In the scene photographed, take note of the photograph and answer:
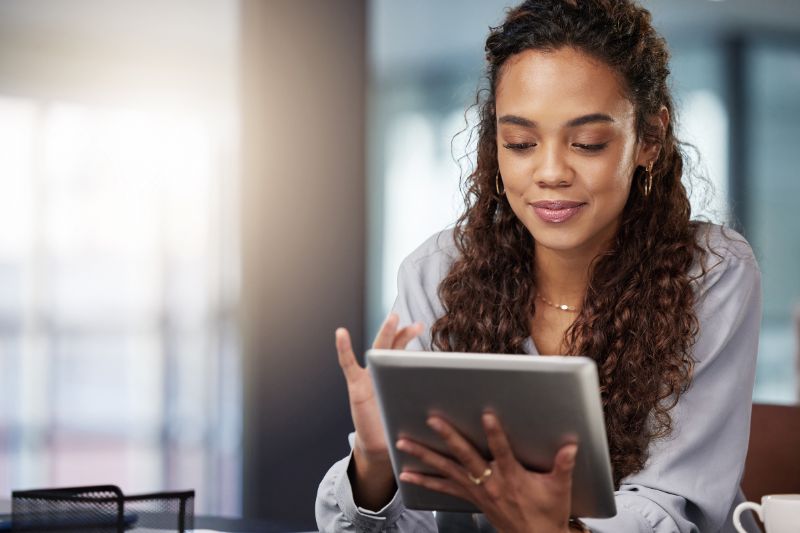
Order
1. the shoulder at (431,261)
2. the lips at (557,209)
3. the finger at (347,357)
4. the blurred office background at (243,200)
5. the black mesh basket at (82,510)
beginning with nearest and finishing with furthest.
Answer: the black mesh basket at (82,510), the finger at (347,357), the lips at (557,209), the shoulder at (431,261), the blurred office background at (243,200)

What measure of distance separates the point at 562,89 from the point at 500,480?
24.6 inches

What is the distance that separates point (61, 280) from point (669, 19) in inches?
174

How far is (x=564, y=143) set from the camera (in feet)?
4.52

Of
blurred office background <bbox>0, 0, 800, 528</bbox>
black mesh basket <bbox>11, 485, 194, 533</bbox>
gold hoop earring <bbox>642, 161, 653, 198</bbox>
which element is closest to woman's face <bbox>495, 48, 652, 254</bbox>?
gold hoop earring <bbox>642, 161, 653, 198</bbox>

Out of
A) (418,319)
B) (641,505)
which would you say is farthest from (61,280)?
(641,505)

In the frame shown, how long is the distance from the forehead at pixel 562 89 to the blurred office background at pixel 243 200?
0.34 meters

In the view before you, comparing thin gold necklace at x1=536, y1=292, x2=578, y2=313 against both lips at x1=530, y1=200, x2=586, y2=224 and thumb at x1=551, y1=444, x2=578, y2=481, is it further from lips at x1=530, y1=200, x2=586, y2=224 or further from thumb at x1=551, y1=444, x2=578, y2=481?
thumb at x1=551, y1=444, x2=578, y2=481

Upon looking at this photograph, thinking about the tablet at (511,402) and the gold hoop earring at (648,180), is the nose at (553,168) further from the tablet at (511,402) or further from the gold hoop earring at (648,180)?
the tablet at (511,402)

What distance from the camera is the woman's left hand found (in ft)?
3.12

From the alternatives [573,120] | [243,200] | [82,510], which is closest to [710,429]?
[573,120]

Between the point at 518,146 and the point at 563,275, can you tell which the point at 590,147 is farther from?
the point at 563,275

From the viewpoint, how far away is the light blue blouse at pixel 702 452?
50.9 inches

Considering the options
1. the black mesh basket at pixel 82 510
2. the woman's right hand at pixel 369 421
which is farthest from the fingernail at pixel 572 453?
the black mesh basket at pixel 82 510

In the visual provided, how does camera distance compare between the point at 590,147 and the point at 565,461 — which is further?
the point at 590,147
